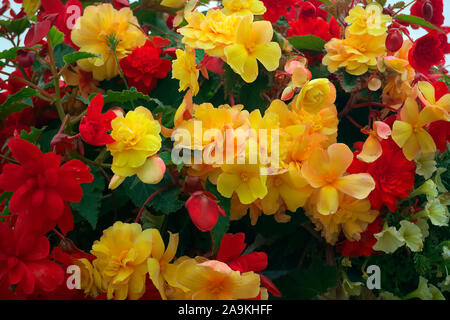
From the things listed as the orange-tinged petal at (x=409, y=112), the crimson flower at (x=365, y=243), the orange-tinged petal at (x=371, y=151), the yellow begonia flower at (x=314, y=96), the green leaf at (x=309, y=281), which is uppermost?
the yellow begonia flower at (x=314, y=96)

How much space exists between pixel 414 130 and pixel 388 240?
163 mm

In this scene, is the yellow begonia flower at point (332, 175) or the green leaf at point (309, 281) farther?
the green leaf at point (309, 281)

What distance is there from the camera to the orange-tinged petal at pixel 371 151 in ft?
2.09

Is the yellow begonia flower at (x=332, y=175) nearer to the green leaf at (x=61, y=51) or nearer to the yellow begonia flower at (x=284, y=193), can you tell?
the yellow begonia flower at (x=284, y=193)

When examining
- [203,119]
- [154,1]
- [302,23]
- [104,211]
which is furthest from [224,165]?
[154,1]

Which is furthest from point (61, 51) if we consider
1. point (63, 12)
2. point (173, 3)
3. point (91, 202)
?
point (91, 202)

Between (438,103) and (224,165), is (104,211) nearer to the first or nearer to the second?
(224,165)

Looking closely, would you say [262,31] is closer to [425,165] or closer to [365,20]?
[365,20]

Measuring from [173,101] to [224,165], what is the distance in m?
0.28

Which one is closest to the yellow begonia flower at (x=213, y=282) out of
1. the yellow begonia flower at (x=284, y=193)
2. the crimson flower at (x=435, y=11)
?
the yellow begonia flower at (x=284, y=193)

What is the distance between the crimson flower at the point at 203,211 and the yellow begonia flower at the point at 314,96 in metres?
0.19

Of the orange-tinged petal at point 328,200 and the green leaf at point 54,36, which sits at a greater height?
the green leaf at point 54,36

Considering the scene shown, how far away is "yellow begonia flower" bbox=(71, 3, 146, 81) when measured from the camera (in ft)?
2.47

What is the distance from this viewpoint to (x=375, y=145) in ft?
2.14
